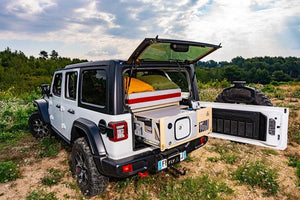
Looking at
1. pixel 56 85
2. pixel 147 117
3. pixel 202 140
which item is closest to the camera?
pixel 147 117

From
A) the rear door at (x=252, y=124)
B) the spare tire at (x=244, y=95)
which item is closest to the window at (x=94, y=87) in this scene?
the rear door at (x=252, y=124)

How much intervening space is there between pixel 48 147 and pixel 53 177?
1.54m

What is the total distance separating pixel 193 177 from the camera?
3.38m

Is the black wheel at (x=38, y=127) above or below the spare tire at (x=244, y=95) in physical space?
below

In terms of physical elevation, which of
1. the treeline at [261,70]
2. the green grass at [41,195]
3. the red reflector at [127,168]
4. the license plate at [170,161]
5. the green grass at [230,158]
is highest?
the treeline at [261,70]

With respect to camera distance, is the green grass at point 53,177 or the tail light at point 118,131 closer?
the tail light at point 118,131

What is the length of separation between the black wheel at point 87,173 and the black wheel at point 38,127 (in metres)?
2.80

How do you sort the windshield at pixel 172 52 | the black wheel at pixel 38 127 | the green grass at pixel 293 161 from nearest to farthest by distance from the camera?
the windshield at pixel 172 52 → the green grass at pixel 293 161 → the black wheel at pixel 38 127

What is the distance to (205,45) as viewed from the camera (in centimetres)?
292

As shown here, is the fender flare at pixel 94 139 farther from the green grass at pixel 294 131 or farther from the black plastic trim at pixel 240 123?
the green grass at pixel 294 131

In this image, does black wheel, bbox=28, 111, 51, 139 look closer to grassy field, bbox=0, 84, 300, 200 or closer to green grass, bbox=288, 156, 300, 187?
grassy field, bbox=0, 84, 300, 200

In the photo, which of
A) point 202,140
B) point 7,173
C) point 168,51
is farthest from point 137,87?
point 7,173

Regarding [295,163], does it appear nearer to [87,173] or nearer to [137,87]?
[137,87]

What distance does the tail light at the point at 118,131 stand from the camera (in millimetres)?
2420
